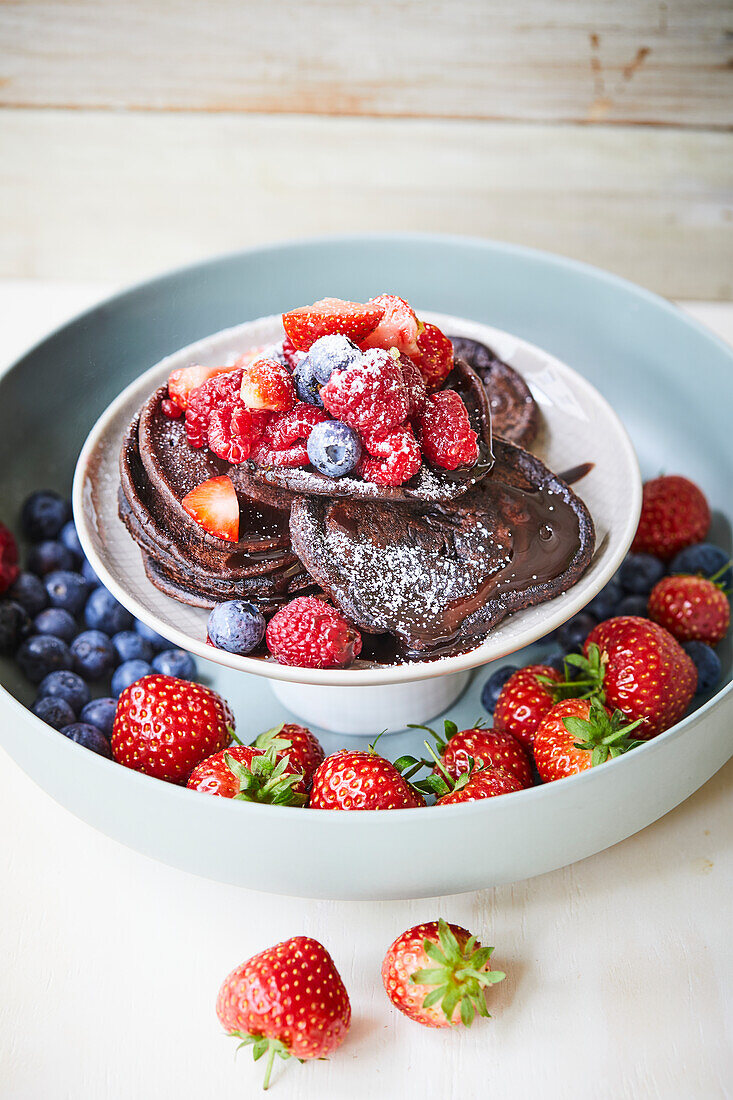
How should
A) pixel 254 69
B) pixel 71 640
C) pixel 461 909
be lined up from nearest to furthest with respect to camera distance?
pixel 461 909 < pixel 71 640 < pixel 254 69

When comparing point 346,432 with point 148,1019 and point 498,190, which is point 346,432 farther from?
point 498,190

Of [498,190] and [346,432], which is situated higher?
[498,190]

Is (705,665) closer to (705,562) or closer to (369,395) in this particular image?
(705,562)

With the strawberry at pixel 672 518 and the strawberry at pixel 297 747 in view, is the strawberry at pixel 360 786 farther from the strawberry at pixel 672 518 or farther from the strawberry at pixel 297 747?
the strawberry at pixel 672 518

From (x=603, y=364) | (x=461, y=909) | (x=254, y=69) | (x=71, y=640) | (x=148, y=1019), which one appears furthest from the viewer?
(x=254, y=69)

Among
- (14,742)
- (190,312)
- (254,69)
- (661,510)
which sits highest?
(254,69)

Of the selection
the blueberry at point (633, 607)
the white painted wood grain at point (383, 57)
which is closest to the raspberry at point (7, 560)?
the blueberry at point (633, 607)

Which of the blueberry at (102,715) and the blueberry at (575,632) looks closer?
the blueberry at (102,715)

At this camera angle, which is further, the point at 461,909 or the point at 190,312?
the point at 190,312

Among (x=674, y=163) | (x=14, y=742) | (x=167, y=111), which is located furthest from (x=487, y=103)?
(x=14, y=742)
